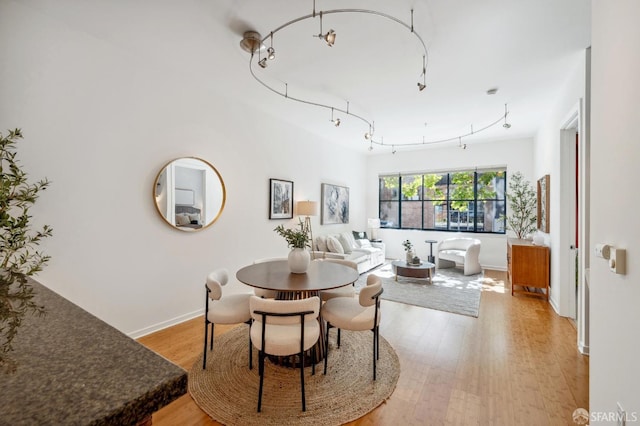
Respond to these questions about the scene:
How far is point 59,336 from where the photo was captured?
81cm

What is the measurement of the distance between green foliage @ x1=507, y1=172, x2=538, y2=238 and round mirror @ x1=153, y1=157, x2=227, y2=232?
17.7 ft

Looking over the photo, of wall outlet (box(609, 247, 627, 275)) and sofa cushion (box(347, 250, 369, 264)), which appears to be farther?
sofa cushion (box(347, 250, 369, 264))

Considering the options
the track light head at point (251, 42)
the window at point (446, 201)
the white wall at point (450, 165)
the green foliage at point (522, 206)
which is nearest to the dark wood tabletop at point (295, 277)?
the track light head at point (251, 42)

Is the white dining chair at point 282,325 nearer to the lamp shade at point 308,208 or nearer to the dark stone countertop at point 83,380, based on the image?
the dark stone countertop at point 83,380

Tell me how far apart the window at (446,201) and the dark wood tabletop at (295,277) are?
5.00 meters

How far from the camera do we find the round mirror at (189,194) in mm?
3160

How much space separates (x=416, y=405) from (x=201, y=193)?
10.3ft

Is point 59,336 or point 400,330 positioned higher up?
point 59,336

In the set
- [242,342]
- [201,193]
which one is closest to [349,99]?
[201,193]

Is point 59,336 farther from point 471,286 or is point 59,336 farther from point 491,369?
point 471,286

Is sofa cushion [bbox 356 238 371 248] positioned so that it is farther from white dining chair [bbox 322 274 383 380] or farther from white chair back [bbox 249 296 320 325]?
white chair back [bbox 249 296 320 325]

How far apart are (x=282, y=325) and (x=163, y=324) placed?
1952 millimetres

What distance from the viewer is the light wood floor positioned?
6.21 ft

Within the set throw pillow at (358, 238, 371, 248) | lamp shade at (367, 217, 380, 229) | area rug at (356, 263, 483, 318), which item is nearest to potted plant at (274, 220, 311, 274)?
area rug at (356, 263, 483, 318)
